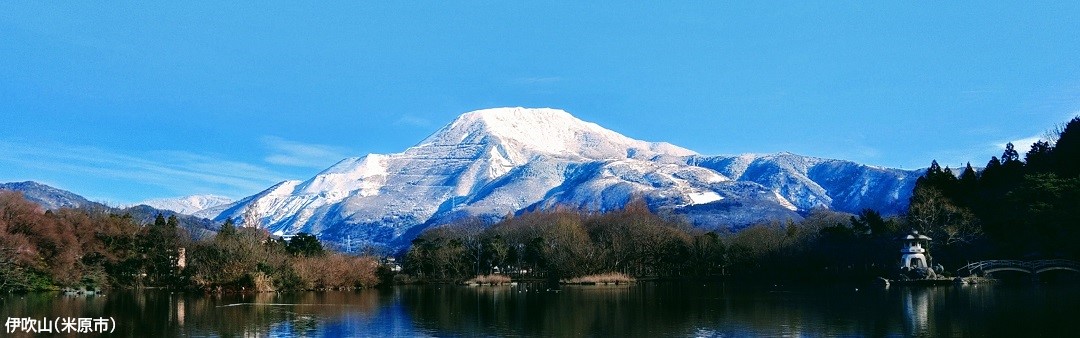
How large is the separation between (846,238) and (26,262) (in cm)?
5767

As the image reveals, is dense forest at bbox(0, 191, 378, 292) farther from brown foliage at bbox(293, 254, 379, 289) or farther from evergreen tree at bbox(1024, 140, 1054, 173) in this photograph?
evergreen tree at bbox(1024, 140, 1054, 173)

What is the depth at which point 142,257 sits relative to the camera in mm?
69062

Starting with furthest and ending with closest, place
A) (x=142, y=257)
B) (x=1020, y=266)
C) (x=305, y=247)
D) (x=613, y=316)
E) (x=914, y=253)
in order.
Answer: (x=305, y=247) < (x=142, y=257) < (x=914, y=253) < (x=1020, y=266) < (x=613, y=316)

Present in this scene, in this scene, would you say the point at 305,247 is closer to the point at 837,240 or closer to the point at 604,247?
the point at 604,247

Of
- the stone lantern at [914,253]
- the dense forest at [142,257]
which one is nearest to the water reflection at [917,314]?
the stone lantern at [914,253]

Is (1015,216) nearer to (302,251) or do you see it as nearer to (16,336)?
(302,251)

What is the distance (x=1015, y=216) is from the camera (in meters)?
60.8

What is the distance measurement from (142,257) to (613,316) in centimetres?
5015

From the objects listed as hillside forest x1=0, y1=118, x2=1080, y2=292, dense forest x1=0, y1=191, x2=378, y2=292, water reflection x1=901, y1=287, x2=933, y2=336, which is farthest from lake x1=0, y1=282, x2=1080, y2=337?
hillside forest x1=0, y1=118, x2=1080, y2=292

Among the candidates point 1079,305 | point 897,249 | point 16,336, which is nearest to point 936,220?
point 897,249

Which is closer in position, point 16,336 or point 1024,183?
point 16,336

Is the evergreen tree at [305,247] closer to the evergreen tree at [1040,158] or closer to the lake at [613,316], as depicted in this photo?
the lake at [613,316]

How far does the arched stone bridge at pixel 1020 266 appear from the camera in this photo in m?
57.2

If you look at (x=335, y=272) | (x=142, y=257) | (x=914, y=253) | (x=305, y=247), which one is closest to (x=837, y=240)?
(x=914, y=253)
